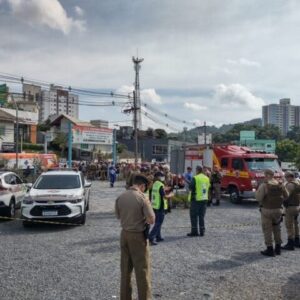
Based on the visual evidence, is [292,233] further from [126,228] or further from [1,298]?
[1,298]

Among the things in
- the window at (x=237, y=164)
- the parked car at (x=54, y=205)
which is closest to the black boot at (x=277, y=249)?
the parked car at (x=54, y=205)

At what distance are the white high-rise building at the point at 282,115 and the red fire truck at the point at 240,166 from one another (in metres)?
113

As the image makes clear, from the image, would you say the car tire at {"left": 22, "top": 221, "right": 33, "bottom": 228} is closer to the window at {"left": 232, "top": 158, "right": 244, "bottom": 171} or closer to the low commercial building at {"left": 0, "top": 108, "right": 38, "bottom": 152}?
the window at {"left": 232, "top": 158, "right": 244, "bottom": 171}

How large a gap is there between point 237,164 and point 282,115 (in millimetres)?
119874

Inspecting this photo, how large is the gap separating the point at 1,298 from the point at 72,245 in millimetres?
3751

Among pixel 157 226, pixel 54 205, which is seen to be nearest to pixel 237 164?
pixel 54 205

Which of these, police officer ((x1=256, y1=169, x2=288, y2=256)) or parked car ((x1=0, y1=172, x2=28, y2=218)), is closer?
police officer ((x1=256, y1=169, x2=288, y2=256))

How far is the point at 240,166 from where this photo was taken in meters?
19.2

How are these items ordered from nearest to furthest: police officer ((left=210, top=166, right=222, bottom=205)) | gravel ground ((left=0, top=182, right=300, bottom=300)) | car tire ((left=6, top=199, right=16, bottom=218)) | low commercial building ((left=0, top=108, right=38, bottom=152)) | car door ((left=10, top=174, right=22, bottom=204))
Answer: gravel ground ((left=0, top=182, right=300, bottom=300)) < car tire ((left=6, top=199, right=16, bottom=218)) < car door ((left=10, top=174, right=22, bottom=204)) < police officer ((left=210, top=166, right=222, bottom=205)) < low commercial building ((left=0, top=108, right=38, bottom=152))

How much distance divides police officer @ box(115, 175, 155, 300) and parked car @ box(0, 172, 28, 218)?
8.86 meters

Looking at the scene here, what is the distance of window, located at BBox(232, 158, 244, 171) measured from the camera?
19141 mm

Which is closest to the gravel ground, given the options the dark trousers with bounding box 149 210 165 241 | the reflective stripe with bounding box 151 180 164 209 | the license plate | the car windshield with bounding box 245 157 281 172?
the dark trousers with bounding box 149 210 165 241

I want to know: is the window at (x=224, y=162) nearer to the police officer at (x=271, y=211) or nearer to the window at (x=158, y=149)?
the police officer at (x=271, y=211)

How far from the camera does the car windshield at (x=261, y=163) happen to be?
18.9 metres
